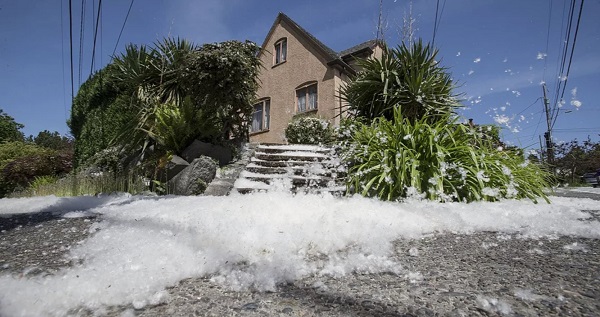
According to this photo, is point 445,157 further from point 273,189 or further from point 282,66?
point 282,66

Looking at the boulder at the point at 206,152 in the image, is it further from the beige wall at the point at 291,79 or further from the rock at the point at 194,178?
the beige wall at the point at 291,79

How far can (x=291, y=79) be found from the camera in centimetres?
1216

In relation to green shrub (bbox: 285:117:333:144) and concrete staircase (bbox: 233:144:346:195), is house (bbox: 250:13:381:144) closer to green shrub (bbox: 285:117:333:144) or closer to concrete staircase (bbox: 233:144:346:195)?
green shrub (bbox: 285:117:333:144)

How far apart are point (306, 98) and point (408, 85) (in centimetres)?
735

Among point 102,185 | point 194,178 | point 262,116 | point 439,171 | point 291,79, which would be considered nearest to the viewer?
point 439,171

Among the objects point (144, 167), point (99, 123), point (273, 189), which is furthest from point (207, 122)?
point (99, 123)

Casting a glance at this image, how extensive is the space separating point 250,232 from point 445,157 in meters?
2.17

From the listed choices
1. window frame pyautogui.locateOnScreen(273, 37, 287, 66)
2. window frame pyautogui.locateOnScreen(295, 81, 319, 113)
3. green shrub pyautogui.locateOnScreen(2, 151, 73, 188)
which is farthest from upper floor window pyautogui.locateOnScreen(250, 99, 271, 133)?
green shrub pyautogui.locateOnScreen(2, 151, 73, 188)

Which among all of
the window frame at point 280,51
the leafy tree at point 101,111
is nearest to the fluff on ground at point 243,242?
the leafy tree at point 101,111

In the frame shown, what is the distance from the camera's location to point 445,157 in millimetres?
2885

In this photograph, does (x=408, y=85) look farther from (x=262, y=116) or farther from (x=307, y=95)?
(x=262, y=116)

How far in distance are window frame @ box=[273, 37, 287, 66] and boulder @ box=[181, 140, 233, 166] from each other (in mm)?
8819

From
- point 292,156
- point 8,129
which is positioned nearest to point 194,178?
point 292,156

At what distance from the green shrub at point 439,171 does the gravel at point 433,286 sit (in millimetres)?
1165
